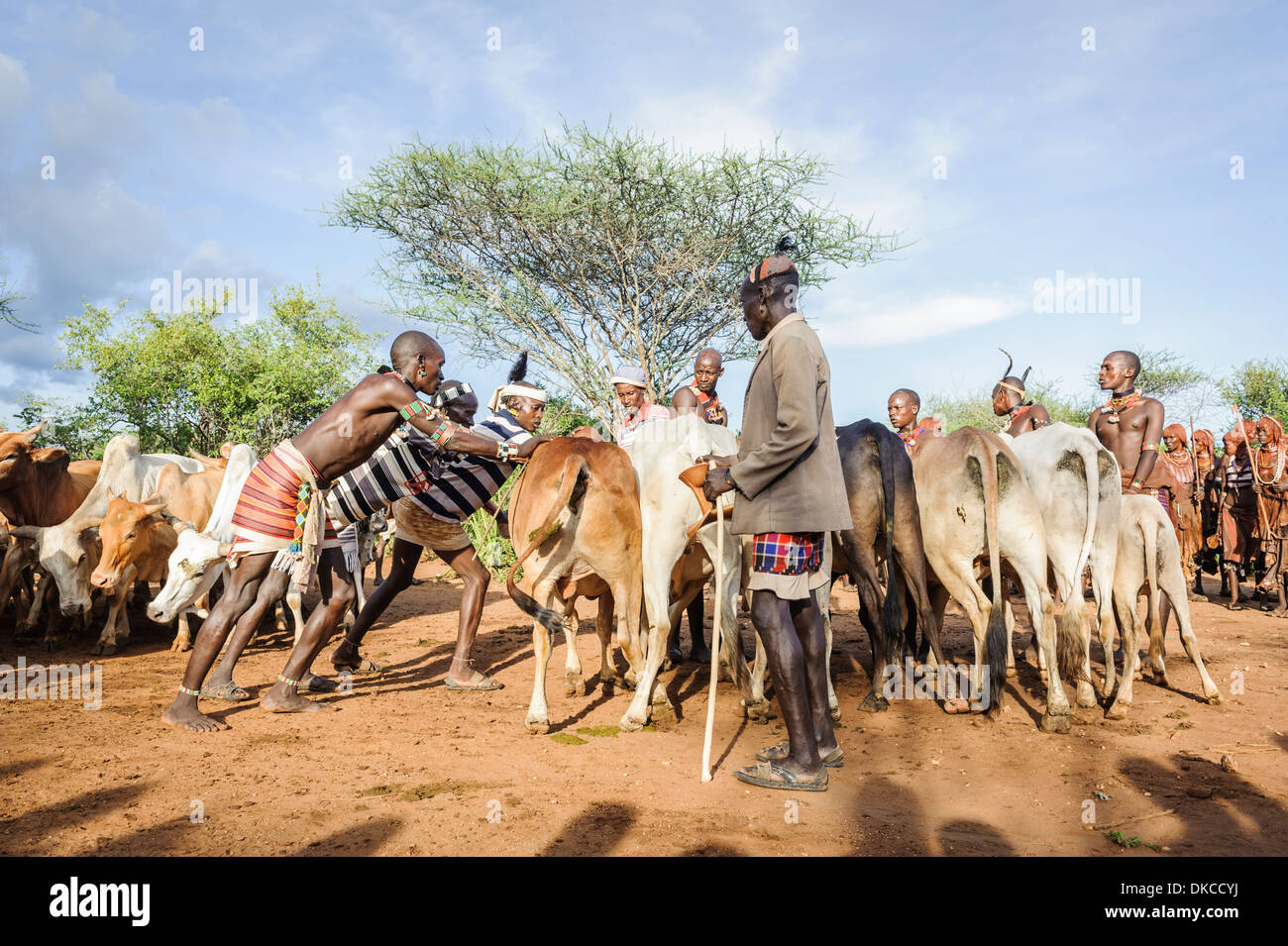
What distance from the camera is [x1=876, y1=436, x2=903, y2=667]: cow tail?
5.82 metres

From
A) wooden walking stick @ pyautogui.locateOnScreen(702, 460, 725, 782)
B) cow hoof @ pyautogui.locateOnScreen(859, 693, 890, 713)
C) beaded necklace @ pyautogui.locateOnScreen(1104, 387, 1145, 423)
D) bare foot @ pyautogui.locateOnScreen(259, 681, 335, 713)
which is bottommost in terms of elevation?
cow hoof @ pyautogui.locateOnScreen(859, 693, 890, 713)

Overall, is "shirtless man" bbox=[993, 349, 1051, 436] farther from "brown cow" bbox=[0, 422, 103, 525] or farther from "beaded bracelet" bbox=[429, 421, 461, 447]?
"brown cow" bbox=[0, 422, 103, 525]

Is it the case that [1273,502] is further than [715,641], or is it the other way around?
[1273,502]

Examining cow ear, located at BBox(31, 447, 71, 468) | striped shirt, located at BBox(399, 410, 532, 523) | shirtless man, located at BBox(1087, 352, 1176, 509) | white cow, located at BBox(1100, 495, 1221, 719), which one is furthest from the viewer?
cow ear, located at BBox(31, 447, 71, 468)

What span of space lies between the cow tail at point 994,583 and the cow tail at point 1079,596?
0.47m

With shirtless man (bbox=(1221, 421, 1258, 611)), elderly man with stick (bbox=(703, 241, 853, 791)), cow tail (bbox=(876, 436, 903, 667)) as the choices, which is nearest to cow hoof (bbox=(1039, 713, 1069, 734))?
cow tail (bbox=(876, 436, 903, 667))

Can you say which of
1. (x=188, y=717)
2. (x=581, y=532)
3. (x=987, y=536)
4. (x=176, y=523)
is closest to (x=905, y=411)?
(x=987, y=536)

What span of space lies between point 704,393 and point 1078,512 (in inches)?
163

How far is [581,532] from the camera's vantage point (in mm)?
5414

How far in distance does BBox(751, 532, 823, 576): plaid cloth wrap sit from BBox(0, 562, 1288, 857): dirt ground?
1129 mm

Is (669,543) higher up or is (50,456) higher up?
(50,456)

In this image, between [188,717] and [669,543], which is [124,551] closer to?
[188,717]

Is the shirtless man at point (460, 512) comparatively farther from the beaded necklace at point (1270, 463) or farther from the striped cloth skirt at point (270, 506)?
the beaded necklace at point (1270, 463)
